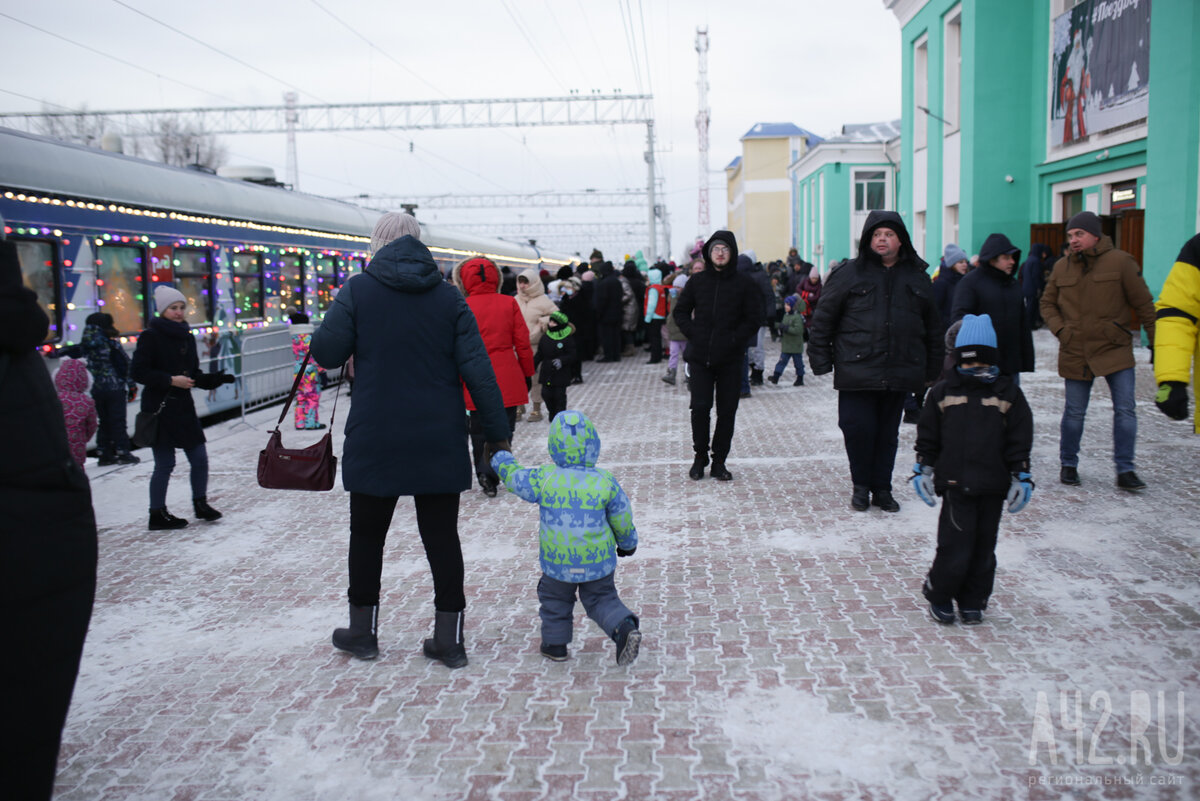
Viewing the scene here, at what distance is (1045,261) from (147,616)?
17.1 meters

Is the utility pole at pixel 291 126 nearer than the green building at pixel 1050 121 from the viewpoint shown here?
No

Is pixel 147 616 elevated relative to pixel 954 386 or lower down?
lower down

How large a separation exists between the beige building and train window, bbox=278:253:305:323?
55.6m

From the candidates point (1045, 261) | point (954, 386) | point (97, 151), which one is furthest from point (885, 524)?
point (1045, 261)

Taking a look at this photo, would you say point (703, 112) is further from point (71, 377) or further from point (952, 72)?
point (71, 377)

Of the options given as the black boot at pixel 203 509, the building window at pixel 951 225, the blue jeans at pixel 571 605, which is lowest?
the black boot at pixel 203 509

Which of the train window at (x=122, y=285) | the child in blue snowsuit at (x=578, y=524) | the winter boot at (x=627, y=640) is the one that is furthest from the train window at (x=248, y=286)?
the winter boot at (x=627, y=640)

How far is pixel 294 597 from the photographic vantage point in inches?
211

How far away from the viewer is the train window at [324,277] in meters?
16.3

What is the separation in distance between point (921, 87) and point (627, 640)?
23.7 metres

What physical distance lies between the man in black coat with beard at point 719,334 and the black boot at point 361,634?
13.2ft

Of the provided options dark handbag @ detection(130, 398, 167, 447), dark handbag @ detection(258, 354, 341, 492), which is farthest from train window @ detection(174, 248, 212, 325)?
dark handbag @ detection(258, 354, 341, 492)

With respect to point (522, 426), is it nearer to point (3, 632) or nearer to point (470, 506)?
point (470, 506)

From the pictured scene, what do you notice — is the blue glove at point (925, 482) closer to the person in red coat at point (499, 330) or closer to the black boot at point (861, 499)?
the black boot at point (861, 499)
